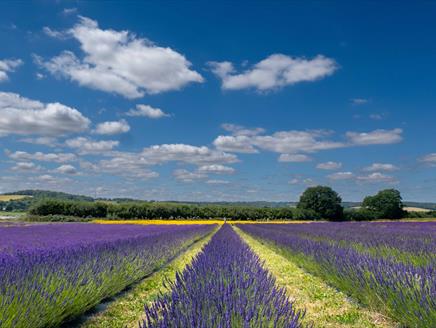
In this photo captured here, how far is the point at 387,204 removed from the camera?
65.8m

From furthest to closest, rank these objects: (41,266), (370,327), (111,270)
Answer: (111,270), (41,266), (370,327)

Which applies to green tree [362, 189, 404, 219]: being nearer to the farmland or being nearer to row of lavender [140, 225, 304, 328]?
the farmland

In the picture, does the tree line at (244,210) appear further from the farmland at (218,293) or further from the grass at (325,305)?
the farmland at (218,293)

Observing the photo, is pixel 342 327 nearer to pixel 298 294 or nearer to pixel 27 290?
pixel 298 294

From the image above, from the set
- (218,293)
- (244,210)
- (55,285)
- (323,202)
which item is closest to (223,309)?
(218,293)

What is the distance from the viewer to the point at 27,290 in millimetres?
3326

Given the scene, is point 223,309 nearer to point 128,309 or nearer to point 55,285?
point 55,285

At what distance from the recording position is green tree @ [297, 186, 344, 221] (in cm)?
6550

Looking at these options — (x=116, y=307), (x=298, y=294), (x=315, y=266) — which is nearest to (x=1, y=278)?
(x=116, y=307)

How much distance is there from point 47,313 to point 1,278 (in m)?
0.61

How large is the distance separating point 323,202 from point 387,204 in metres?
11.2

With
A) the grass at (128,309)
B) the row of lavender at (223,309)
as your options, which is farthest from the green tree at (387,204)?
the row of lavender at (223,309)

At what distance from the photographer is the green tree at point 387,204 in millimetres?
65188

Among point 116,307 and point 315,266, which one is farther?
point 315,266
